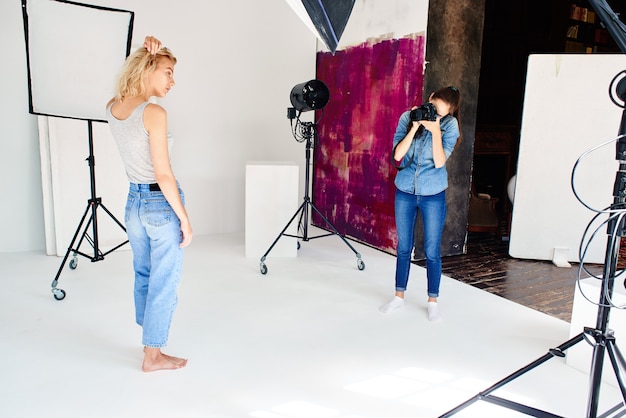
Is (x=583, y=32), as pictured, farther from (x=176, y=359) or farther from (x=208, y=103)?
(x=176, y=359)

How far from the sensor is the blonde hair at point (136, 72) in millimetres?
1813

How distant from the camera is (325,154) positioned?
498cm

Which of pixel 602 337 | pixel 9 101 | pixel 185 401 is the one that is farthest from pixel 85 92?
pixel 602 337

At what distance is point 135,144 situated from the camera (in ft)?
5.99

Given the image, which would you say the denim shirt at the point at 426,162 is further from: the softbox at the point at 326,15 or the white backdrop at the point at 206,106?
the softbox at the point at 326,15

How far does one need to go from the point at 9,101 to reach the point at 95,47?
57.6 inches

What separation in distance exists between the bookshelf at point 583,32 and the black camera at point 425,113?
4576mm

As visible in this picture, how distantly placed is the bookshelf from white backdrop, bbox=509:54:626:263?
2.61 m

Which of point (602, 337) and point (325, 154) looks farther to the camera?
point (325, 154)

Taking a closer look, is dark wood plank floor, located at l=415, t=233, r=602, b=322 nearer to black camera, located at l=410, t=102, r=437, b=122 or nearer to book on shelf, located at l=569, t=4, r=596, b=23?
black camera, located at l=410, t=102, r=437, b=122

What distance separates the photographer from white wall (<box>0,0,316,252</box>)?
3.77 m

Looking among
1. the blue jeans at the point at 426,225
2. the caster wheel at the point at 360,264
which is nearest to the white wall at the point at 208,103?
the caster wheel at the point at 360,264

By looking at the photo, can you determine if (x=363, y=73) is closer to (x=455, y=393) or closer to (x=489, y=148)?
(x=489, y=148)

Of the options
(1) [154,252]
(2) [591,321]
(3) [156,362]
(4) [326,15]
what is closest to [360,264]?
(2) [591,321]
